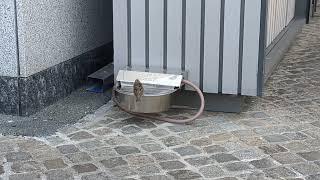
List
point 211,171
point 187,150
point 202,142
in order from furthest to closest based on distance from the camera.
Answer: point 202,142, point 187,150, point 211,171

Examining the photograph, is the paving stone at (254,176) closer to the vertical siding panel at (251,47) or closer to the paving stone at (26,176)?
the vertical siding panel at (251,47)

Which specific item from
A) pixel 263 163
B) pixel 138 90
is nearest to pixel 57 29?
pixel 138 90

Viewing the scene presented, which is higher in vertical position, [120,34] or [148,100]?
[120,34]

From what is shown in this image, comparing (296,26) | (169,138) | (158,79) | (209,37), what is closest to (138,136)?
(169,138)

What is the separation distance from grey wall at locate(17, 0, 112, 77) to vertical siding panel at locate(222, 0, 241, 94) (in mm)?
1450

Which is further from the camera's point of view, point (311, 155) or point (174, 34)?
point (174, 34)

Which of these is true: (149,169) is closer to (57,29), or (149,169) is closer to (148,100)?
(148,100)

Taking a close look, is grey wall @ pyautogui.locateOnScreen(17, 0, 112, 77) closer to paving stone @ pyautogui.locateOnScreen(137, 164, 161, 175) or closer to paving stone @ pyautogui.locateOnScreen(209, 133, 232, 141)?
paving stone @ pyautogui.locateOnScreen(137, 164, 161, 175)

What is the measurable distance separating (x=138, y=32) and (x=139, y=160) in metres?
1.36

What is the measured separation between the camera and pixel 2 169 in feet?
12.0

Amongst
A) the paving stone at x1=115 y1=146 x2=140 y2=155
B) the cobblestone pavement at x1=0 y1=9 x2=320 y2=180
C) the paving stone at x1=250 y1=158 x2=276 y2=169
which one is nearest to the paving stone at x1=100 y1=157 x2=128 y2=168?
the cobblestone pavement at x1=0 y1=9 x2=320 y2=180

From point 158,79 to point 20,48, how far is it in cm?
111

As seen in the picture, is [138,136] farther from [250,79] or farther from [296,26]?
[296,26]

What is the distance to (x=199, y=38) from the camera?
460cm
